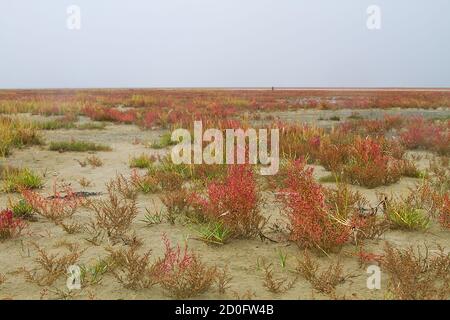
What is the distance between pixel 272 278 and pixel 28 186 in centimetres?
406

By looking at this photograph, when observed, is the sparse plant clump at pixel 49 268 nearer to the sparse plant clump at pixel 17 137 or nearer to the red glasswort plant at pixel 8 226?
the red glasswort plant at pixel 8 226

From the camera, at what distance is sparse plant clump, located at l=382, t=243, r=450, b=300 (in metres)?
2.66

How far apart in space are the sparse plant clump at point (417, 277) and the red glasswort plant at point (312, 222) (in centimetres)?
43

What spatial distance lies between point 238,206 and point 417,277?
5.04 ft

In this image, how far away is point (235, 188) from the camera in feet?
12.6

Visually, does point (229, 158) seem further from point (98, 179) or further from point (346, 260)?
point (346, 260)

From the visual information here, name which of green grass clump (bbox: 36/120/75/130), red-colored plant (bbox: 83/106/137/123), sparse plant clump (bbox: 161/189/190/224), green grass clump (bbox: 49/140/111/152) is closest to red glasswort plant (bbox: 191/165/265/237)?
sparse plant clump (bbox: 161/189/190/224)

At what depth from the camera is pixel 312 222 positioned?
361cm

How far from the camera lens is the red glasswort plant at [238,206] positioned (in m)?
3.82

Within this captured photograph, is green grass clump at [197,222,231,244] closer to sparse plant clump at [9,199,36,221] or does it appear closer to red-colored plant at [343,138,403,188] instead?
sparse plant clump at [9,199,36,221]

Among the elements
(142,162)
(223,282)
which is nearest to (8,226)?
(223,282)

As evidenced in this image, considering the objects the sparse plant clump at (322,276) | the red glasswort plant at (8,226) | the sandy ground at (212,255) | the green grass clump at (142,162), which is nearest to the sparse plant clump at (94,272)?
the sandy ground at (212,255)

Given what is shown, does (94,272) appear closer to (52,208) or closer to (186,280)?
(186,280)
